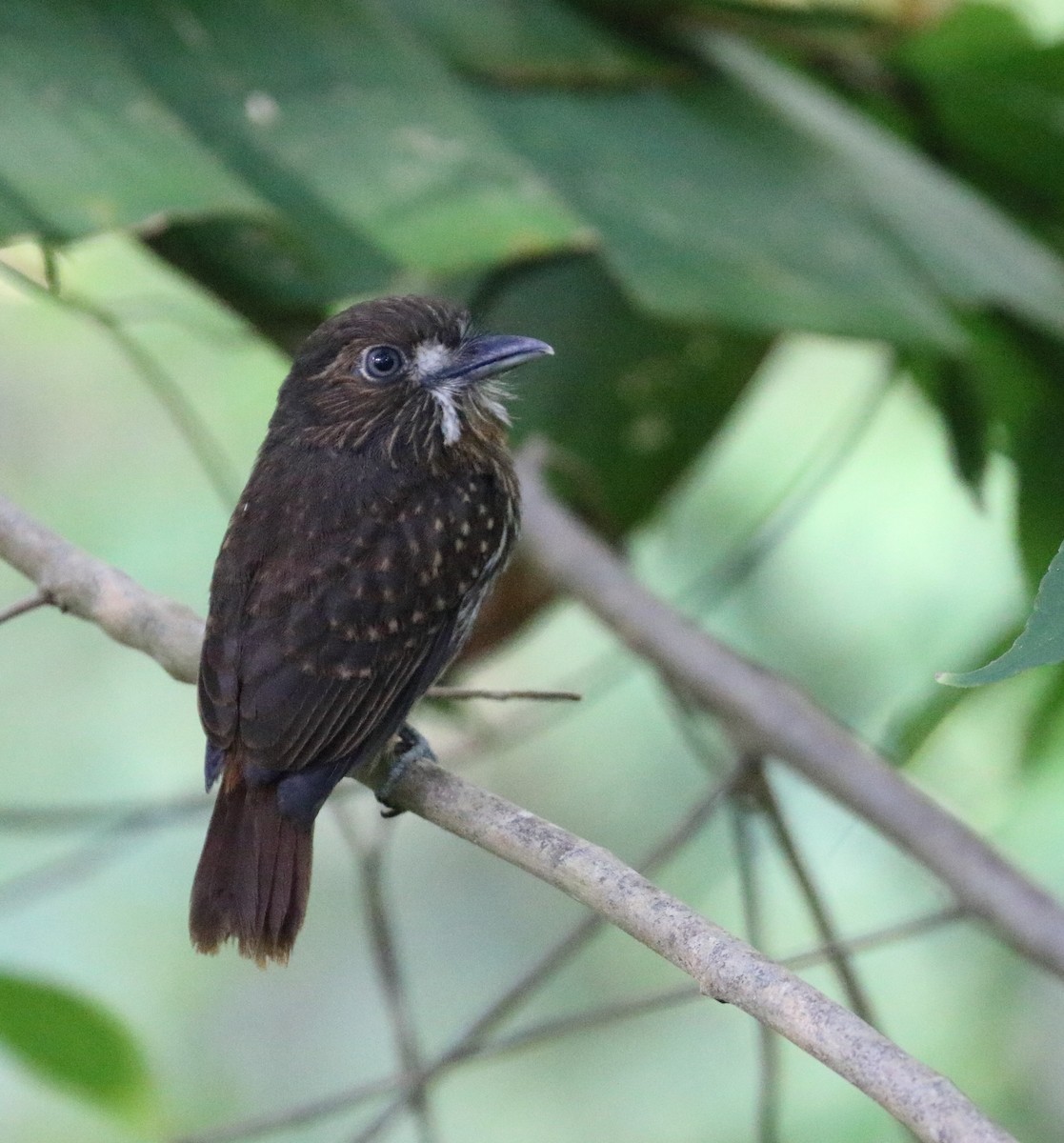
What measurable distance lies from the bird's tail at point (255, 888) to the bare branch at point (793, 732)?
0.76 m

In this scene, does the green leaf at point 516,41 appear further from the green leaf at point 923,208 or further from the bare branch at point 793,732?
the bare branch at point 793,732

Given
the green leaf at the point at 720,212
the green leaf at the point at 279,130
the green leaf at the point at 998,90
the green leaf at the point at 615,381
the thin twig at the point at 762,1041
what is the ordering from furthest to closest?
the green leaf at the point at 615,381 → the green leaf at the point at 998,90 → the green leaf at the point at 720,212 → the green leaf at the point at 279,130 → the thin twig at the point at 762,1041

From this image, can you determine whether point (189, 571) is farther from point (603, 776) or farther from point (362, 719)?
point (362, 719)

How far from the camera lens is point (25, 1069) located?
2.47m

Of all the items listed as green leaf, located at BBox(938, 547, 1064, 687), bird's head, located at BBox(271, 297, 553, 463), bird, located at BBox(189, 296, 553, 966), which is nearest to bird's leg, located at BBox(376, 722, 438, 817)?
bird, located at BBox(189, 296, 553, 966)

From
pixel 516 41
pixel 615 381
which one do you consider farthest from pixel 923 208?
pixel 516 41

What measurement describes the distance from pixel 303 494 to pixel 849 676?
164 cm

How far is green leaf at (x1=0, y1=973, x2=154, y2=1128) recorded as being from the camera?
7.16 ft

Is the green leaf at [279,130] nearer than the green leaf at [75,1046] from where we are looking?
No

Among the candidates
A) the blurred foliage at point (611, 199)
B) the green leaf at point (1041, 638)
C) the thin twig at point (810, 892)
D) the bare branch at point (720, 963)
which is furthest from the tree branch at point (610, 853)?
the blurred foliage at point (611, 199)

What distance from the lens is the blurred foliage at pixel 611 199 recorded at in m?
2.71

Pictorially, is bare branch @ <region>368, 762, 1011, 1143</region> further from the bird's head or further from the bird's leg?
the bird's head

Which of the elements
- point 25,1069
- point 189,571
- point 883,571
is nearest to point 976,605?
point 883,571

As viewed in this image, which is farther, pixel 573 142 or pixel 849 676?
pixel 849 676
